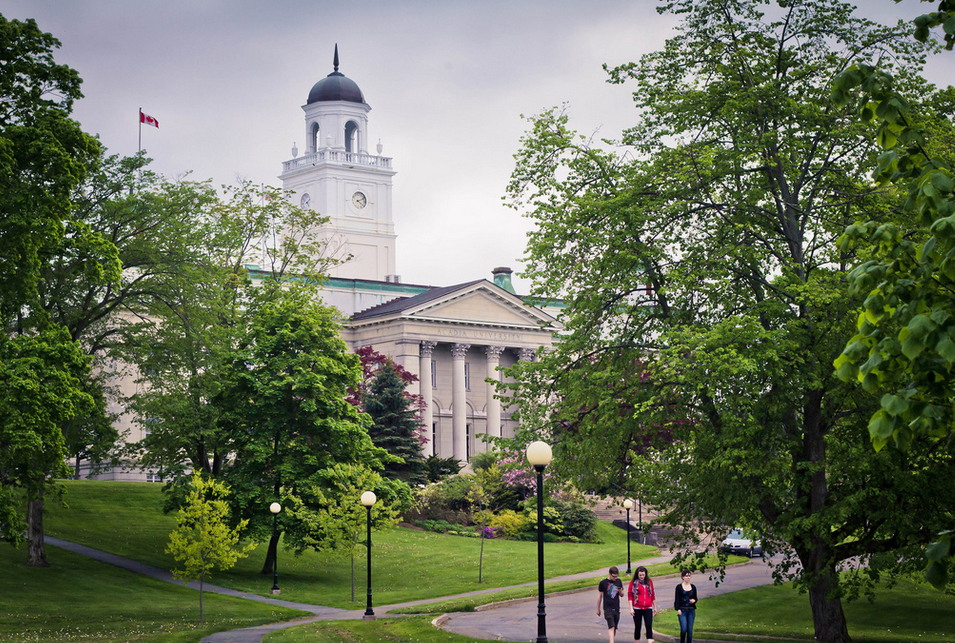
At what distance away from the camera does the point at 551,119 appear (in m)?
24.9

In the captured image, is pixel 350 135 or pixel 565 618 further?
pixel 350 135

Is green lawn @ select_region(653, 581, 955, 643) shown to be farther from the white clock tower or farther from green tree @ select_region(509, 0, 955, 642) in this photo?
the white clock tower

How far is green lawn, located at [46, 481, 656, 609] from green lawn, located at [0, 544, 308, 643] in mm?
3241

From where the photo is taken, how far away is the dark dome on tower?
9575cm

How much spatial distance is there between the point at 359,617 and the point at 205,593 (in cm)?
836

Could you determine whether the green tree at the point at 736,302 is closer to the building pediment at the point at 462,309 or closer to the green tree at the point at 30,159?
the green tree at the point at 30,159

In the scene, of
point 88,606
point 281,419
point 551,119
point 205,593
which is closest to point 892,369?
point 551,119

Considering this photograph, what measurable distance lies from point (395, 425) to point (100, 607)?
98.3 feet

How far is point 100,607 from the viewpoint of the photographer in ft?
104

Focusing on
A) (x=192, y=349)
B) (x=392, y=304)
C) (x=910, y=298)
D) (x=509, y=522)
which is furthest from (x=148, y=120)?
(x=910, y=298)

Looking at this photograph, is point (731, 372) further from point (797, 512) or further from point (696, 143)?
point (696, 143)

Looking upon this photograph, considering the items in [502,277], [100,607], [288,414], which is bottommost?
[100,607]

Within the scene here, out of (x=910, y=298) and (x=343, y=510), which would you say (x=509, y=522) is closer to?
(x=343, y=510)

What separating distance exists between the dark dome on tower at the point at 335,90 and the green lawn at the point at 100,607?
62.2 m
